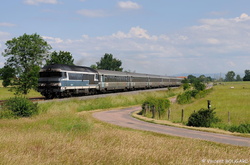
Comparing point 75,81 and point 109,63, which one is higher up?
point 109,63

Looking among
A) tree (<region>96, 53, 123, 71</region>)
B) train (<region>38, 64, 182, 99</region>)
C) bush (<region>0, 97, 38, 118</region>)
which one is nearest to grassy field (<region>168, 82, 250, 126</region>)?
train (<region>38, 64, 182, 99</region>)

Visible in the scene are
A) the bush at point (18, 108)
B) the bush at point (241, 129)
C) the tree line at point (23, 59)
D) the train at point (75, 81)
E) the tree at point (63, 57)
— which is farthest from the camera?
the tree at point (63, 57)

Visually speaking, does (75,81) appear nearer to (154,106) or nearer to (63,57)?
(154,106)

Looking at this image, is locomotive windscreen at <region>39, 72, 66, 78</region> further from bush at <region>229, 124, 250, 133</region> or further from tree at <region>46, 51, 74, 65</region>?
tree at <region>46, 51, 74, 65</region>

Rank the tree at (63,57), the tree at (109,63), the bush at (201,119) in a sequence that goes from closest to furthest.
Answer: the bush at (201,119)
the tree at (63,57)
the tree at (109,63)

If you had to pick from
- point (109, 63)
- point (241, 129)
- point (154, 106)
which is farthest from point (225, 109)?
point (109, 63)

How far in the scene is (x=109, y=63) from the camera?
557 ft

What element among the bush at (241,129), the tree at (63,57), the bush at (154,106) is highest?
the tree at (63,57)

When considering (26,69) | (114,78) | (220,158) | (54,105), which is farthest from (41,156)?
(26,69)

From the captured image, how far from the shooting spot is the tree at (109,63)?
169625 millimetres

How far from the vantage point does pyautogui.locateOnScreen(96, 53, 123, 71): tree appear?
557 ft

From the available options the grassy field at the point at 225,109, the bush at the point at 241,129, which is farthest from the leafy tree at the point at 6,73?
the bush at the point at 241,129

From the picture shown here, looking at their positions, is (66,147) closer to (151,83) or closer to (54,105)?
(54,105)

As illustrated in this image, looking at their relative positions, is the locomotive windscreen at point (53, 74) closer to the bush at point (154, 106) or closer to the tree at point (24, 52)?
the bush at point (154, 106)
